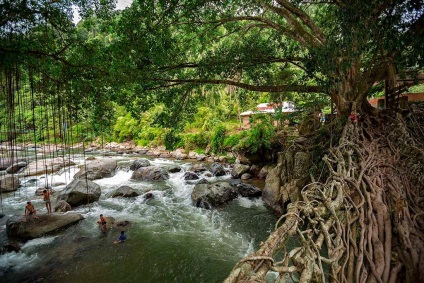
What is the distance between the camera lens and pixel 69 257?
5102 mm

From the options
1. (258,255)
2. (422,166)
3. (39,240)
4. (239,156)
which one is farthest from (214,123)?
(258,255)

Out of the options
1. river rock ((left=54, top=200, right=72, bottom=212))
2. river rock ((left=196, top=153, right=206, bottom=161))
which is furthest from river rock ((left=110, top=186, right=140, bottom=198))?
river rock ((left=196, top=153, right=206, bottom=161))

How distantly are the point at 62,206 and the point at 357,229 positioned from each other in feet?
28.1

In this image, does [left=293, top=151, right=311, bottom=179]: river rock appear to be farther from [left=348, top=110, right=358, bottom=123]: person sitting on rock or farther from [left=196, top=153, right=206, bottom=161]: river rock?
[left=196, top=153, right=206, bottom=161]: river rock

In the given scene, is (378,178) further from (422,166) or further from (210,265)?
(210,265)

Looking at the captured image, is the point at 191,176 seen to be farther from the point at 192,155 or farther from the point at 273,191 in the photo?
the point at 192,155

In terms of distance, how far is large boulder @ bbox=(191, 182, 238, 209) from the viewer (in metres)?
8.06

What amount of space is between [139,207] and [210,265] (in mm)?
4265

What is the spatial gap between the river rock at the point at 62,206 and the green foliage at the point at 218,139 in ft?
33.1

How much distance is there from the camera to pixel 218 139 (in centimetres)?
1605

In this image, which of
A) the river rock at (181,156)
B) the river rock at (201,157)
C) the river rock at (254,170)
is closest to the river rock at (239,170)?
the river rock at (254,170)

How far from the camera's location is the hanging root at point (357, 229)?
1.61 meters

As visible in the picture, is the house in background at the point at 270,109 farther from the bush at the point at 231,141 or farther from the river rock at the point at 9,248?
the river rock at the point at 9,248

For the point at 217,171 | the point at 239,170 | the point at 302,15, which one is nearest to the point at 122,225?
the point at 217,171
